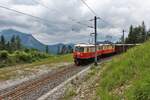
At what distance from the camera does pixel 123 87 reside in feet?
45.2

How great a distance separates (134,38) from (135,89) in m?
107

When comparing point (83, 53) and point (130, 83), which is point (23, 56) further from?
point (130, 83)

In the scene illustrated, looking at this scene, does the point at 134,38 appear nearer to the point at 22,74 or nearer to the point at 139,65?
the point at 22,74

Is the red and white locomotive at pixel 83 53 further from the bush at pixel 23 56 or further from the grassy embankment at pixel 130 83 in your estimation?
the grassy embankment at pixel 130 83

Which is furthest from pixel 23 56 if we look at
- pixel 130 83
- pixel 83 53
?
pixel 130 83

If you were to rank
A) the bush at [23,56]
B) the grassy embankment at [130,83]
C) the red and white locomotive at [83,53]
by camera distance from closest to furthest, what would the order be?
the grassy embankment at [130,83] → the red and white locomotive at [83,53] → the bush at [23,56]

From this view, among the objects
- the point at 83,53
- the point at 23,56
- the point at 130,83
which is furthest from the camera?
the point at 23,56

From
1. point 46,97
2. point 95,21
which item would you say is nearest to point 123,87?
point 46,97

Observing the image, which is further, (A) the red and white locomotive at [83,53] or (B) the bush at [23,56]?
(B) the bush at [23,56]

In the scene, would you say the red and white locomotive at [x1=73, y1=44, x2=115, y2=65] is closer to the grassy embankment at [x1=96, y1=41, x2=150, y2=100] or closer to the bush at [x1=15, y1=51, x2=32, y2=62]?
the bush at [x1=15, y1=51, x2=32, y2=62]

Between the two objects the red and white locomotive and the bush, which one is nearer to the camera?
the red and white locomotive

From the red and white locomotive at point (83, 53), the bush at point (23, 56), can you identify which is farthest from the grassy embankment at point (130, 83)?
the bush at point (23, 56)

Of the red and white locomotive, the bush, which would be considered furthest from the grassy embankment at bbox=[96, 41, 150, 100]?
the bush

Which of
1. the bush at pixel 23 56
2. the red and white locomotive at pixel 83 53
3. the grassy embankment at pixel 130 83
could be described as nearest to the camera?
the grassy embankment at pixel 130 83
